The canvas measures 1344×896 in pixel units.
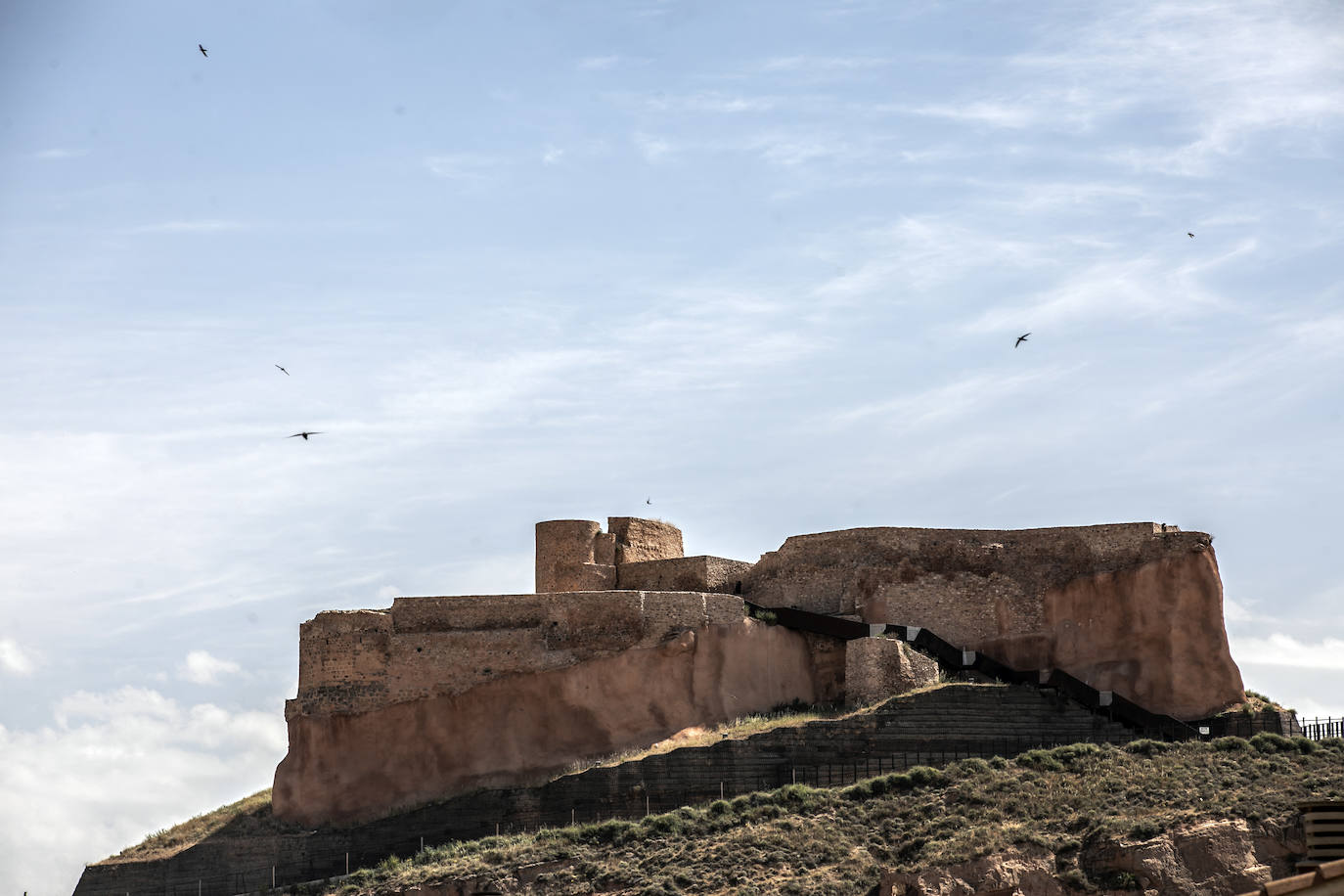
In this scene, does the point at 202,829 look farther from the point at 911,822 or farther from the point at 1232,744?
the point at 1232,744

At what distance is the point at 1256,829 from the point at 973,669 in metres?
11.2

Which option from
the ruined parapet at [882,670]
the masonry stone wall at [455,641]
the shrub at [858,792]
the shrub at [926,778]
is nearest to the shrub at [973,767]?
the shrub at [926,778]

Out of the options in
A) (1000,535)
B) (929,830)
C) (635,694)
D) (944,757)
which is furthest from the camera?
(1000,535)

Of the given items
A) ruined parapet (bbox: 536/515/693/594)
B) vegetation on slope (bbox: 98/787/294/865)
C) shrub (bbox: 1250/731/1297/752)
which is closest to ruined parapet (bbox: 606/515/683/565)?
ruined parapet (bbox: 536/515/693/594)

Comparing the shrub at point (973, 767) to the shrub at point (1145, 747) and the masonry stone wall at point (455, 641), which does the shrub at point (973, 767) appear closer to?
the shrub at point (1145, 747)

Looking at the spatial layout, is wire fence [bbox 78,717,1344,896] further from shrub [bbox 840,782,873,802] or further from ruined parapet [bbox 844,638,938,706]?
ruined parapet [bbox 844,638,938,706]

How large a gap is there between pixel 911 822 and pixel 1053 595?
1061 centimetres

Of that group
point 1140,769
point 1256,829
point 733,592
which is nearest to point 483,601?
point 733,592

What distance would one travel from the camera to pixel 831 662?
137 ft

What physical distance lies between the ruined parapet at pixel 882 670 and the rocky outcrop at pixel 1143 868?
28.6ft

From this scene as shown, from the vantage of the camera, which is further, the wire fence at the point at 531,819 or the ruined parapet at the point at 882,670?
the ruined parapet at the point at 882,670

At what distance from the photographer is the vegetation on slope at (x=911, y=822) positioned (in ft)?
104

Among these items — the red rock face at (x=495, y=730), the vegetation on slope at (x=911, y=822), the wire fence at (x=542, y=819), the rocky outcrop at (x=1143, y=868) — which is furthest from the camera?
the red rock face at (x=495, y=730)

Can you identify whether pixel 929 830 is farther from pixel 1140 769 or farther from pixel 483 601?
pixel 483 601
